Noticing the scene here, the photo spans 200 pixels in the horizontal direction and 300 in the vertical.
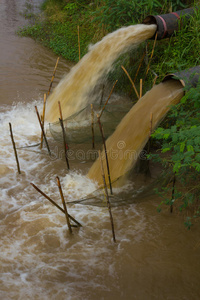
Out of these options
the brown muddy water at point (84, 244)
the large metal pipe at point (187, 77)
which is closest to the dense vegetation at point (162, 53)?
the large metal pipe at point (187, 77)

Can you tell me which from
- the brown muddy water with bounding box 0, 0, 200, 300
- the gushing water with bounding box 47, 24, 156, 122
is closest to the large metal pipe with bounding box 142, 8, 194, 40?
the gushing water with bounding box 47, 24, 156, 122

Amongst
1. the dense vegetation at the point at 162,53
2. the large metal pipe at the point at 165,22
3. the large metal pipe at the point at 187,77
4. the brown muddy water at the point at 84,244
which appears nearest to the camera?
the brown muddy water at the point at 84,244

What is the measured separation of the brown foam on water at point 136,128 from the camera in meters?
4.05

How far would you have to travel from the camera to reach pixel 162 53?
5.70 metres

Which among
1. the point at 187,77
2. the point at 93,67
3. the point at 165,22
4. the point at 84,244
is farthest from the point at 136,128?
the point at 165,22

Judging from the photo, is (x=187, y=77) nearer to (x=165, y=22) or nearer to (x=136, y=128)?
(x=136, y=128)

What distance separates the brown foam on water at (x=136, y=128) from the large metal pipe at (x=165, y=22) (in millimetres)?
1306

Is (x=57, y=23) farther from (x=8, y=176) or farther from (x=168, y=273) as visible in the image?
(x=168, y=273)

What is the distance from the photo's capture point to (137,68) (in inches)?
231

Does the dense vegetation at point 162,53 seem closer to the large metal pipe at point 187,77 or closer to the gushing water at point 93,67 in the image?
the large metal pipe at point 187,77

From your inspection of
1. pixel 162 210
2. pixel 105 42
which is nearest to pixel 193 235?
pixel 162 210

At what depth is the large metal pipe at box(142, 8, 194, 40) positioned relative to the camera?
5223 millimetres

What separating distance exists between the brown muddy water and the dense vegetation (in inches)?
13.6

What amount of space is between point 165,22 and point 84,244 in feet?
11.8
